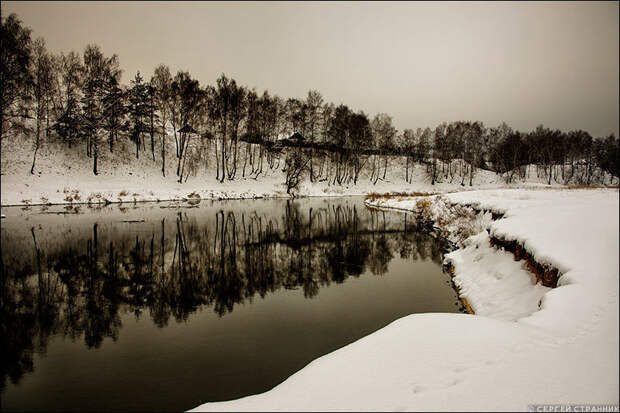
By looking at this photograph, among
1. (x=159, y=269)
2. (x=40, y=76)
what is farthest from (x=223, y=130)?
(x=159, y=269)

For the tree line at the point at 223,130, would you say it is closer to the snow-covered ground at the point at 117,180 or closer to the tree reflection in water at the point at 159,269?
the snow-covered ground at the point at 117,180

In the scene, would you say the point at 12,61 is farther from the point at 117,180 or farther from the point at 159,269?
the point at 159,269

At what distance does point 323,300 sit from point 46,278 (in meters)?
9.02

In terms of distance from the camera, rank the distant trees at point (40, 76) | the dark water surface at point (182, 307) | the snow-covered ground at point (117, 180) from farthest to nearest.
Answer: the distant trees at point (40, 76) < the snow-covered ground at point (117, 180) < the dark water surface at point (182, 307)

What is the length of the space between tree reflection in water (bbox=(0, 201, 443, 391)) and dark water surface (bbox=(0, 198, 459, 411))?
0.17 feet

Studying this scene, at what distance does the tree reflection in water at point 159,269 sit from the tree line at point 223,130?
2802 centimetres

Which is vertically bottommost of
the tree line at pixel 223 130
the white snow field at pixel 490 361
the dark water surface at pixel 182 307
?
the dark water surface at pixel 182 307

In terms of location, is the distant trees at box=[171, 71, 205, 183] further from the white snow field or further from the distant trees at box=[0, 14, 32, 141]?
the white snow field

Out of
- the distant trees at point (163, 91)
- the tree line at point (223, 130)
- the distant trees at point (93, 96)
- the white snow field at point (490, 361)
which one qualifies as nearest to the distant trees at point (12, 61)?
the tree line at point (223, 130)

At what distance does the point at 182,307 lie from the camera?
A: 8.30 metres

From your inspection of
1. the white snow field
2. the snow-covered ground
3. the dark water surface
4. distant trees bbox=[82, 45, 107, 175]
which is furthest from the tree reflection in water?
distant trees bbox=[82, 45, 107, 175]

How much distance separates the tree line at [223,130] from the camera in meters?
38.7

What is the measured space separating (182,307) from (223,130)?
44.5 meters

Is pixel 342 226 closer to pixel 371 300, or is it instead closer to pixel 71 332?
pixel 371 300
